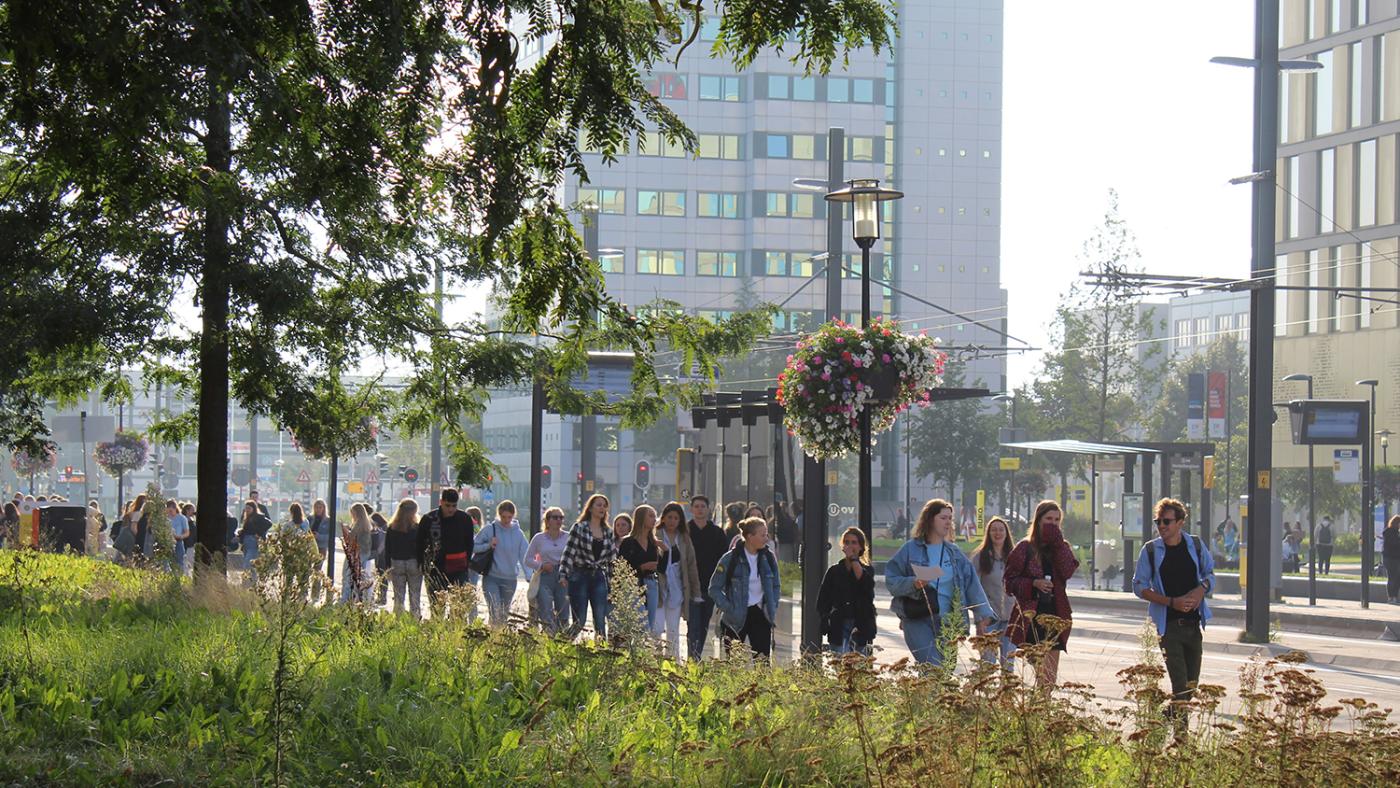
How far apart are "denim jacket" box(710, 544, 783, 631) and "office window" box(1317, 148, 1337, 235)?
5371 centimetres

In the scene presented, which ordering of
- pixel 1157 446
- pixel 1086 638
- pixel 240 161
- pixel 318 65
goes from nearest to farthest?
pixel 318 65
pixel 240 161
pixel 1086 638
pixel 1157 446

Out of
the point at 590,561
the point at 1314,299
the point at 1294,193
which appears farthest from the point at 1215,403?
the point at 590,561

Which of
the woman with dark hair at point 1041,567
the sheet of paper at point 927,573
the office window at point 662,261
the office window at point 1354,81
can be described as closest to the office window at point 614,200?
the office window at point 662,261

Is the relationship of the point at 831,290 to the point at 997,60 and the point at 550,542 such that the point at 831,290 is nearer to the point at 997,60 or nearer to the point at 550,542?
the point at 550,542

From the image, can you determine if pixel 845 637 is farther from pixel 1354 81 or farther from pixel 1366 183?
pixel 1354 81

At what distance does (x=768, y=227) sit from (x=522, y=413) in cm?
2348

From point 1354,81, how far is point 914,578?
56.7m

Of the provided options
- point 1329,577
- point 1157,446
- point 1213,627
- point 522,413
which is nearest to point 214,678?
point 1213,627

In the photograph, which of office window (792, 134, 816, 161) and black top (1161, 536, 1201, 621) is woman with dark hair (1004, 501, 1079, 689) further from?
office window (792, 134, 816, 161)

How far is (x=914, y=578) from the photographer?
39.4ft

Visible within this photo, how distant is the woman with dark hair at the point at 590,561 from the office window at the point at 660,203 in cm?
8788

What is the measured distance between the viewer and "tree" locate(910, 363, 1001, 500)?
77.0 meters

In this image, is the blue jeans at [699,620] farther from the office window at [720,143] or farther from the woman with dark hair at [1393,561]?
the office window at [720,143]

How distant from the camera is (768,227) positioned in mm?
104562
